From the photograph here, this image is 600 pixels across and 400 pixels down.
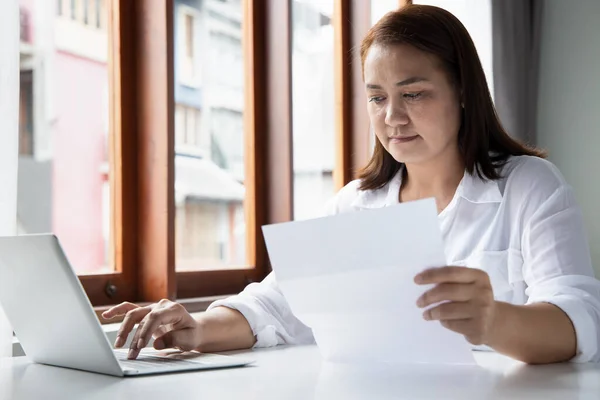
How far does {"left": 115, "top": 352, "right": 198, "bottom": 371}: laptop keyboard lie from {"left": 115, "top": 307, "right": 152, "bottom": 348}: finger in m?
0.04

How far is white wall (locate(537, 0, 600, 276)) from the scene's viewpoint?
11.8 feet

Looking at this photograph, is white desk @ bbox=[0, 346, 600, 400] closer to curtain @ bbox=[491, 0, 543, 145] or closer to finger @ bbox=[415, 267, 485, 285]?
finger @ bbox=[415, 267, 485, 285]

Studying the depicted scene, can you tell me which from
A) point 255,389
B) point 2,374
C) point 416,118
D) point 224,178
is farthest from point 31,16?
point 255,389

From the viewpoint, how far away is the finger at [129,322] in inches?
52.6

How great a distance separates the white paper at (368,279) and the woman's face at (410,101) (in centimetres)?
52

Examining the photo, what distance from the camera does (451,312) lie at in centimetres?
107

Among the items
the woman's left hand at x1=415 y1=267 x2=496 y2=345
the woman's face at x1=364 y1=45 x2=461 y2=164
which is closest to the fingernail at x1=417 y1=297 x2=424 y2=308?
the woman's left hand at x1=415 y1=267 x2=496 y2=345

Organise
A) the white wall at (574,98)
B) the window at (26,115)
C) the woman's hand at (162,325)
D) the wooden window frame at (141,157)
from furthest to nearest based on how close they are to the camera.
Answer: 1. the white wall at (574,98)
2. the wooden window frame at (141,157)
3. the window at (26,115)
4. the woman's hand at (162,325)

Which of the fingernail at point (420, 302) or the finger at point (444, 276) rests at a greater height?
the finger at point (444, 276)

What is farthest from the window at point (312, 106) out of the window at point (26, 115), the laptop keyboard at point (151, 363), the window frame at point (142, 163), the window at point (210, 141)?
the laptop keyboard at point (151, 363)

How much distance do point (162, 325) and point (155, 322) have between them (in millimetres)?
45

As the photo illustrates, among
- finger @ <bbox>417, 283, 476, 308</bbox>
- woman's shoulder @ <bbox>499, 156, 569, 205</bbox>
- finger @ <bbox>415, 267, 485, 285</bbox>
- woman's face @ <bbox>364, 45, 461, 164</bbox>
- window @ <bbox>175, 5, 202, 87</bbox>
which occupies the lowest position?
finger @ <bbox>417, 283, 476, 308</bbox>

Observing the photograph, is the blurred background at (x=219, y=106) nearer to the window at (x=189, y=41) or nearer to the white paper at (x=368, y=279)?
the window at (x=189, y=41)

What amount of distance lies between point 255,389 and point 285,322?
22.4 inches
